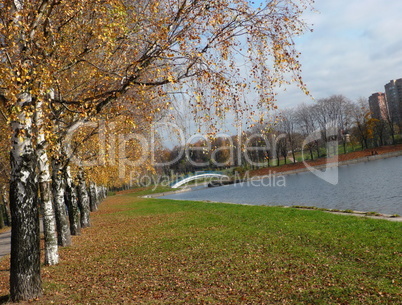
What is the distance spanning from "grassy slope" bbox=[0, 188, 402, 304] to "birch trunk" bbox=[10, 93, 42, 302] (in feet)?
1.68

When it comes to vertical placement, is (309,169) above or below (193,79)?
below

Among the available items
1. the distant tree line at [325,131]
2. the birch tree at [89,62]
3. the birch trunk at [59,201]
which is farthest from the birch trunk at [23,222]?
the distant tree line at [325,131]

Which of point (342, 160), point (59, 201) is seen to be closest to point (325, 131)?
point (342, 160)

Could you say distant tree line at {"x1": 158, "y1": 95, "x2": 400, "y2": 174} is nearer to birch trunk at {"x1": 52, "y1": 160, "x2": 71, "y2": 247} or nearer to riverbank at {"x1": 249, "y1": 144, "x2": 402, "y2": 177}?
riverbank at {"x1": 249, "y1": 144, "x2": 402, "y2": 177}

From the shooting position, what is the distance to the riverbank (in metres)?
71.6

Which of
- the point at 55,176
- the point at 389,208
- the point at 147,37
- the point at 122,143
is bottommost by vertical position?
the point at 389,208

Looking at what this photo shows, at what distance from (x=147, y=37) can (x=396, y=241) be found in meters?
7.64

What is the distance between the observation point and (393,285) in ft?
→ 21.5

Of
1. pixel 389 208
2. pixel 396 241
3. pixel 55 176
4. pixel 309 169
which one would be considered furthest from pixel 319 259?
pixel 309 169

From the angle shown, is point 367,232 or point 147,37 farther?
point 367,232

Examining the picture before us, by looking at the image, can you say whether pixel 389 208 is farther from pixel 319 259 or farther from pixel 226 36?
pixel 226 36

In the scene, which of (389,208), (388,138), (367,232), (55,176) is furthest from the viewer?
(388,138)

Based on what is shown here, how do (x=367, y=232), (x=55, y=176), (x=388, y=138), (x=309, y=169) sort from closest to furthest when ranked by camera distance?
(x=367, y=232) < (x=55, y=176) < (x=309, y=169) < (x=388, y=138)

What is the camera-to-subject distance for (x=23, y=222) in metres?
7.55
